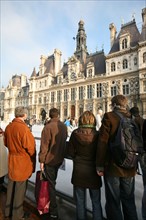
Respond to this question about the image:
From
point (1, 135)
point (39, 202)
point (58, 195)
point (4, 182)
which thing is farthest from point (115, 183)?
point (4, 182)

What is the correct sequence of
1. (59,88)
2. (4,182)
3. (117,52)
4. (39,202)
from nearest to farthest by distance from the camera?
(39,202)
(4,182)
(117,52)
(59,88)

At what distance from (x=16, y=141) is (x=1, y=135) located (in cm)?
142

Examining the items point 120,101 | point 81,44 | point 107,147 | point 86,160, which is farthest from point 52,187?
point 81,44

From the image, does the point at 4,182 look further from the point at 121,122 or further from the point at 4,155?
the point at 121,122

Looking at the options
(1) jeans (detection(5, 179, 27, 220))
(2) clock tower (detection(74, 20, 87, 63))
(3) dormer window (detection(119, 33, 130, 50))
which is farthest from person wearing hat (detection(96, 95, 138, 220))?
(2) clock tower (detection(74, 20, 87, 63))

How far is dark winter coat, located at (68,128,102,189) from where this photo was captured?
2404mm

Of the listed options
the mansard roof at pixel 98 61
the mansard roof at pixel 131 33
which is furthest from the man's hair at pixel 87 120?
the mansard roof at pixel 98 61

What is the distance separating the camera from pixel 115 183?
2254mm

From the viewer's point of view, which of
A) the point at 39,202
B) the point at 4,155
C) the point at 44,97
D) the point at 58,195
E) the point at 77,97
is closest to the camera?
the point at 39,202

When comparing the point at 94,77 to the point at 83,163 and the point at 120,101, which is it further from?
the point at 83,163

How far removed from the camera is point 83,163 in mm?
2430

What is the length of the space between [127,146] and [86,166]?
2.40ft

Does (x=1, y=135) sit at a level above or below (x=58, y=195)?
above

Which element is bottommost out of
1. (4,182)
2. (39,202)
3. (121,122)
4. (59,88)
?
(4,182)
